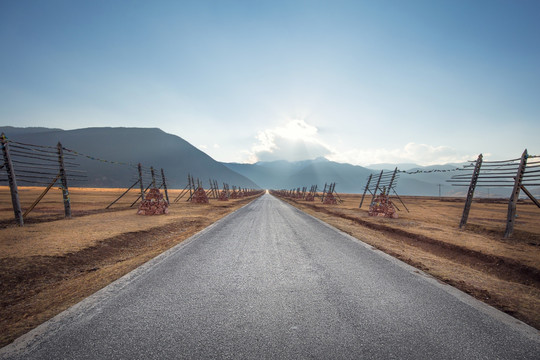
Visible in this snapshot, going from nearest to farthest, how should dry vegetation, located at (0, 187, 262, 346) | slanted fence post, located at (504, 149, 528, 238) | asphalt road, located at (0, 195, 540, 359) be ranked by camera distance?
asphalt road, located at (0, 195, 540, 359) < dry vegetation, located at (0, 187, 262, 346) < slanted fence post, located at (504, 149, 528, 238)

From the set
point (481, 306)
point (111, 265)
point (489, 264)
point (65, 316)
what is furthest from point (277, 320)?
point (489, 264)

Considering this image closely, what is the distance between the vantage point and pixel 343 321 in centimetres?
272

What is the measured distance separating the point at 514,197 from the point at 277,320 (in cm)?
1130

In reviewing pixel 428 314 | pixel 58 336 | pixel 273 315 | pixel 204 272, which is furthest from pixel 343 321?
pixel 58 336

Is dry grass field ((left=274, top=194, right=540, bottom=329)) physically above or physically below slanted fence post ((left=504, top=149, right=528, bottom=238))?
below

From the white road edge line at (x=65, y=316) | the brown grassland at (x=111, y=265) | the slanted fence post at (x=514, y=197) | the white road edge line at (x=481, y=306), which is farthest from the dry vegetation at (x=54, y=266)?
the slanted fence post at (x=514, y=197)

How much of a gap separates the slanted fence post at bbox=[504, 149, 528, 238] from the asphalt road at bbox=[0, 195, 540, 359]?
767 centimetres

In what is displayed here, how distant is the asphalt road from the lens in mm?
2170

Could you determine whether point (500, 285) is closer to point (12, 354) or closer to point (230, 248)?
point (230, 248)

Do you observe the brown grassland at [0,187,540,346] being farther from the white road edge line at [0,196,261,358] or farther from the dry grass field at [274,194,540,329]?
the white road edge line at [0,196,261,358]

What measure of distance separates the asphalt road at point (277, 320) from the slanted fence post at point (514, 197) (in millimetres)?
7669

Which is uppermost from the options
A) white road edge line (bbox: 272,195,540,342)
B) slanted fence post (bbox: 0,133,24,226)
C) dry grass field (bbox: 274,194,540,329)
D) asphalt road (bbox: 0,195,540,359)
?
slanted fence post (bbox: 0,133,24,226)

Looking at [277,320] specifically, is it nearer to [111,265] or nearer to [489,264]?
[111,265]

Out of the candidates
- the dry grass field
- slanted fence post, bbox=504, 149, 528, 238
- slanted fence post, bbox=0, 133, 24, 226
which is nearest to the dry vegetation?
slanted fence post, bbox=0, 133, 24, 226
